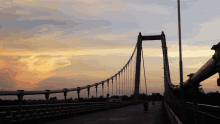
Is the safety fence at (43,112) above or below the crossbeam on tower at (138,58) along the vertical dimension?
below

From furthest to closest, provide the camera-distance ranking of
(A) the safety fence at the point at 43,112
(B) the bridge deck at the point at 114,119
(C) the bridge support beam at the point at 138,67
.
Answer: (C) the bridge support beam at the point at 138,67 → (B) the bridge deck at the point at 114,119 → (A) the safety fence at the point at 43,112

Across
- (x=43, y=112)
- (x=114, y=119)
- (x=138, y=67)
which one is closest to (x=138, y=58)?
(x=138, y=67)

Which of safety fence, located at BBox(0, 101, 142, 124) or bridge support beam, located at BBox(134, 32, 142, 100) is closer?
safety fence, located at BBox(0, 101, 142, 124)

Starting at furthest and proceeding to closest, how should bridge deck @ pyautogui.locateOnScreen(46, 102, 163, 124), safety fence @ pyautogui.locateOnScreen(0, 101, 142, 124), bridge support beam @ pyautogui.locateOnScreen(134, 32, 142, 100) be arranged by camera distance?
bridge support beam @ pyautogui.locateOnScreen(134, 32, 142, 100) → bridge deck @ pyautogui.locateOnScreen(46, 102, 163, 124) → safety fence @ pyautogui.locateOnScreen(0, 101, 142, 124)

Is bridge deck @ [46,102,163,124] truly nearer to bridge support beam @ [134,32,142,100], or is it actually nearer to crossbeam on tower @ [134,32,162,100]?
bridge support beam @ [134,32,142,100]

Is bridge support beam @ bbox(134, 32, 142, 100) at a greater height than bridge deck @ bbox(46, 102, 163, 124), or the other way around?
bridge support beam @ bbox(134, 32, 142, 100)

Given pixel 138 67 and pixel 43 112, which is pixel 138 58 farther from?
pixel 43 112

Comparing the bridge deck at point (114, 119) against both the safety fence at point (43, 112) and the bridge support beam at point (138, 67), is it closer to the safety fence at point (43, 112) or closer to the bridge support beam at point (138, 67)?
the safety fence at point (43, 112)

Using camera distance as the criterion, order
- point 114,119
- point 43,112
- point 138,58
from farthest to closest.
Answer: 1. point 138,58
2. point 114,119
3. point 43,112

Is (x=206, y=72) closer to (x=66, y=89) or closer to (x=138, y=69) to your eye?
(x=66, y=89)

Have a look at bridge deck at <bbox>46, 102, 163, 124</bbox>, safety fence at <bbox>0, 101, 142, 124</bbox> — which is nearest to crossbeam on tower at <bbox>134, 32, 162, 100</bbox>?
safety fence at <bbox>0, 101, 142, 124</bbox>

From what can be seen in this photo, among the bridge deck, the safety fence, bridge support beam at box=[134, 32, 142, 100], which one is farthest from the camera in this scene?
bridge support beam at box=[134, 32, 142, 100]

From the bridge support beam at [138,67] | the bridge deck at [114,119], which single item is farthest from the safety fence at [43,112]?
the bridge support beam at [138,67]

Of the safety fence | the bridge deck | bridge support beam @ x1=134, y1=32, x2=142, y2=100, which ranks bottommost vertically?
the bridge deck
